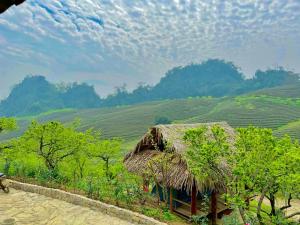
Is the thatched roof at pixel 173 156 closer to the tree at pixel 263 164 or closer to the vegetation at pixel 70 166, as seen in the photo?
the vegetation at pixel 70 166

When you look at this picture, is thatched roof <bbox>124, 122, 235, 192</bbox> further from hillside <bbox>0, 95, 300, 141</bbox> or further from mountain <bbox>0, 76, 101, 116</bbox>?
mountain <bbox>0, 76, 101, 116</bbox>

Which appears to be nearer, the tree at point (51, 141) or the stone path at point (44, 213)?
the stone path at point (44, 213)

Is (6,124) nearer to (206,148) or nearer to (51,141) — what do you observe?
(51,141)

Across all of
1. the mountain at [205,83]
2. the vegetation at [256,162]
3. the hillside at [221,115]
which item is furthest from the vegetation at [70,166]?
the mountain at [205,83]

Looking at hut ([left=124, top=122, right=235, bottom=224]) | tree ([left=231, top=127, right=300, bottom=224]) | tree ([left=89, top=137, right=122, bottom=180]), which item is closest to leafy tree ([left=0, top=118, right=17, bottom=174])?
tree ([left=89, top=137, right=122, bottom=180])

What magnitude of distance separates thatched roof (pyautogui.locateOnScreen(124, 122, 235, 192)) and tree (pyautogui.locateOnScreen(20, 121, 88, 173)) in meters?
2.99

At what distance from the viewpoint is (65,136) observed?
15453 mm

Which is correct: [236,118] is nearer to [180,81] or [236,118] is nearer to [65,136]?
[65,136]

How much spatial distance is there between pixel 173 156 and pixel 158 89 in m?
139

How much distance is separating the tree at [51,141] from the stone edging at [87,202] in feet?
11.7

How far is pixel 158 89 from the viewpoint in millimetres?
151750

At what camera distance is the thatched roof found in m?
12.5

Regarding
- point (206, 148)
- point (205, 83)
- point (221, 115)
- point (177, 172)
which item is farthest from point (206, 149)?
point (205, 83)

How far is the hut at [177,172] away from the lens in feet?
41.1
